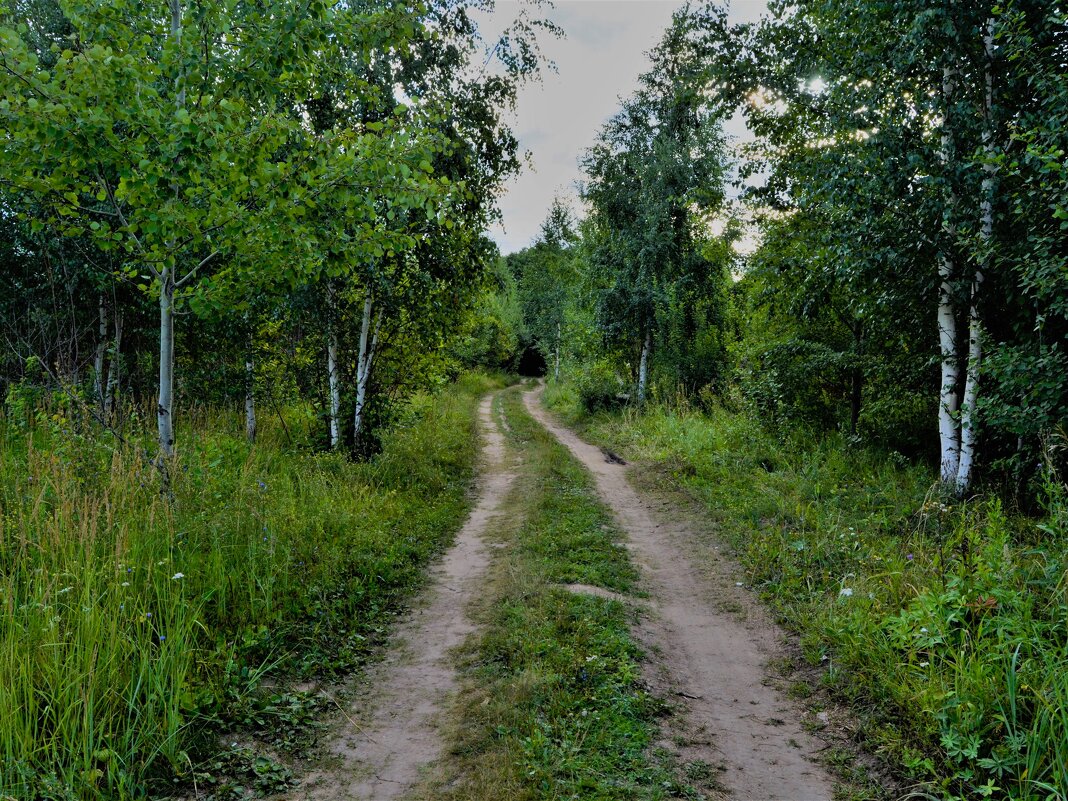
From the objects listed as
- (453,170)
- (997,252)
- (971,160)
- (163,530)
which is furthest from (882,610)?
(453,170)

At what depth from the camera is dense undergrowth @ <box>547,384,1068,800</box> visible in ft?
11.4

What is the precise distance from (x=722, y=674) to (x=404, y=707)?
2673 mm

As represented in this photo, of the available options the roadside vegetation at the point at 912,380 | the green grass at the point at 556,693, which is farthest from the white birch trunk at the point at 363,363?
the roadside vegetation at the point at 912,380

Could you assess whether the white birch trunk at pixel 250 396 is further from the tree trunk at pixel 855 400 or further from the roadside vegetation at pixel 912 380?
the tree trunk at pixel 855 400

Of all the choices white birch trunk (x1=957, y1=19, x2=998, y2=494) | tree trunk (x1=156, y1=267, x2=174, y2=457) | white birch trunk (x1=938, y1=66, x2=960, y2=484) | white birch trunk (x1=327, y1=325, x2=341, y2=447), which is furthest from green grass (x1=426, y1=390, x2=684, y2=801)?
white birch trunk (x1=938, y1=66, x2=960, y2=484)

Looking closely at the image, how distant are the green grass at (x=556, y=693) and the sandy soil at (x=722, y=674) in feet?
1.01

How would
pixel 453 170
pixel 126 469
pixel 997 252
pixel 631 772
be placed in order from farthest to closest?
1. pixel 453 170
2. pixel 997 252
3. pixel 126 469
4. pixel 631 772

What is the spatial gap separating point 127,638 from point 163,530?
4.86ft

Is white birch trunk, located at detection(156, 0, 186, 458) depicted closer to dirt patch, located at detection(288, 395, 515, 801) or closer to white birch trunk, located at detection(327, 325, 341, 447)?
dirt patch, located at detection(288, 395, 515, 801)

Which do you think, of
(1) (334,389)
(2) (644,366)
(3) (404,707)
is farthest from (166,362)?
(2) (644,366)

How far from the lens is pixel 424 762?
3.69 metres

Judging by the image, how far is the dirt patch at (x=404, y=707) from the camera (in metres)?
3.50

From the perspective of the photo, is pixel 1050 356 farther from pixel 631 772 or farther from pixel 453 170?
pixel 453 170

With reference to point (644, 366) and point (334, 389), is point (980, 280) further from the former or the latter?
point (644, 366)
